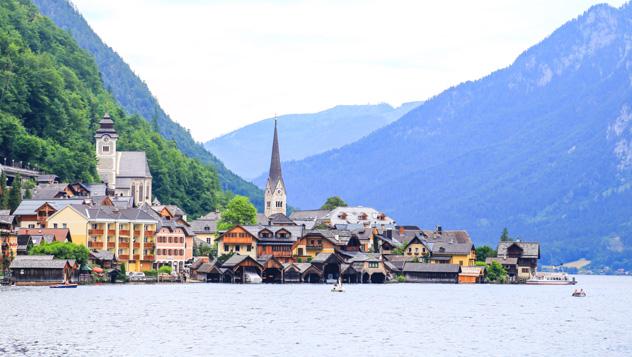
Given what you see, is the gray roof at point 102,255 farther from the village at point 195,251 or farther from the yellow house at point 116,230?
the yellow house at point 116,230

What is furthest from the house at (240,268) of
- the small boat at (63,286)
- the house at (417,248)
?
the small boat at (63,286)

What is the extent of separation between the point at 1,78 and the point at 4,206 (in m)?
46.8

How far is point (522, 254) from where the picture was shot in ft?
→ 620

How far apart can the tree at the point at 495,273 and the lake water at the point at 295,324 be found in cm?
5392

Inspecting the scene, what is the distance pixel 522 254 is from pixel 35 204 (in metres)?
72.5

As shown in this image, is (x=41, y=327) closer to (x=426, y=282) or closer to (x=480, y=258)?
(x=426, y=282)

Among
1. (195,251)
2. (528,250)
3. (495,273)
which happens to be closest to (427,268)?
(495,273)

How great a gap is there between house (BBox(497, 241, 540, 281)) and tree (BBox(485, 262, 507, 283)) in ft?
17.3

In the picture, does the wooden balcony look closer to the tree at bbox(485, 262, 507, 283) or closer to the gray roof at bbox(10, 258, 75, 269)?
the gray roof at bbox(10, 258, 75, 269)

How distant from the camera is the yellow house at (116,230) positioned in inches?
5778

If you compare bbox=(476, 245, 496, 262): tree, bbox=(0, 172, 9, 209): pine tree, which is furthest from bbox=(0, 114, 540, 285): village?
bbox=(0, 172, 9, 209): pine tree

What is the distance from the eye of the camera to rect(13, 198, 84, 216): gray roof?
148375 mm

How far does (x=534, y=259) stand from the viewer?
190 meters

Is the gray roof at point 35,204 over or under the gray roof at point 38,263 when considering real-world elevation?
over
